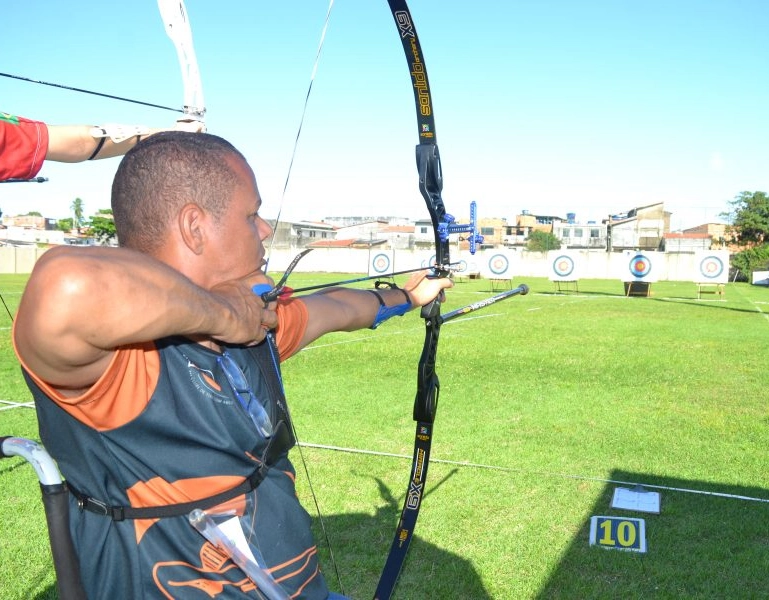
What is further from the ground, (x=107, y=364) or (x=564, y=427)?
(x=107, y=364)

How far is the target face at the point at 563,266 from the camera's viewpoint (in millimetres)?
26900

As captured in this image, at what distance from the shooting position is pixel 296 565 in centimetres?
141

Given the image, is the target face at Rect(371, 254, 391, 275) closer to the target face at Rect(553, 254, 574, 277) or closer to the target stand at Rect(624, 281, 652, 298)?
the target face at Rect(553, 254, 574, 277)

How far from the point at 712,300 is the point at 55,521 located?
75.9 ft

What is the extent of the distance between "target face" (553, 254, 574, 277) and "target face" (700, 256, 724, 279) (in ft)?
14.3

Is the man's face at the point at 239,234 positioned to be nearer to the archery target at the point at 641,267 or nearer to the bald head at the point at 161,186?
the bald head at the point at 161,186

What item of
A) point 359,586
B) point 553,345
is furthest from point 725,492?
point 553,345

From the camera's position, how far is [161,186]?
1271 mm

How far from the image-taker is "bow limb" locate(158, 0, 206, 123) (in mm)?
2537

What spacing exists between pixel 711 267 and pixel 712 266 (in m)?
0.07

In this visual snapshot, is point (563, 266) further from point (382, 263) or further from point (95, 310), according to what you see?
point (95, 310)

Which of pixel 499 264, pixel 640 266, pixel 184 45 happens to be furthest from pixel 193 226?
pixel 499 264

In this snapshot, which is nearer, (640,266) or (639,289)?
(640,266)

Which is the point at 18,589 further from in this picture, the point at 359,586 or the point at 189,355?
the point at 189,355
